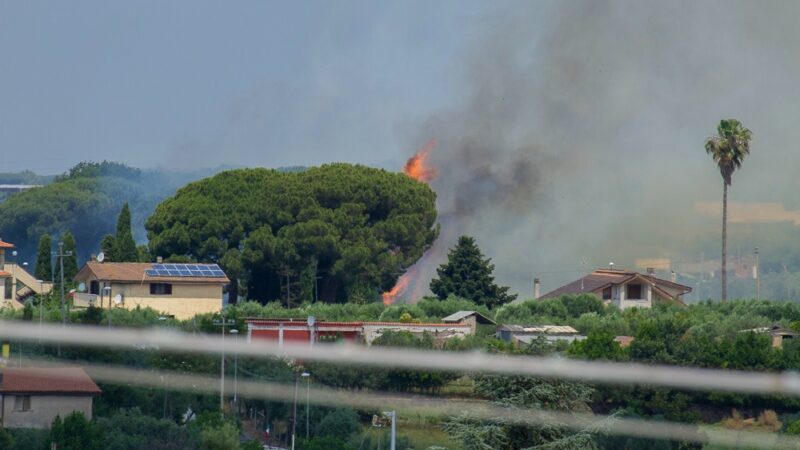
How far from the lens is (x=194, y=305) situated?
176 ft

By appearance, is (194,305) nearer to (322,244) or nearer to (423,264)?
(322,244)

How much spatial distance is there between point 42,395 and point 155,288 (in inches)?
822

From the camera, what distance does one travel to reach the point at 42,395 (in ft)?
106

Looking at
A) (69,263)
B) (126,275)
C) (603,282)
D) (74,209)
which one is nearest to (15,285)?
(69,263)

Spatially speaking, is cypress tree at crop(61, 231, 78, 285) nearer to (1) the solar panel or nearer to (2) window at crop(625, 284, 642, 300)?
(1) the solar panel

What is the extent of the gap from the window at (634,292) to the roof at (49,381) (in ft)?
102

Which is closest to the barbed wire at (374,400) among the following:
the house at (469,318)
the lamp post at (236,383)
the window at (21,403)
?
the lamp post at (236,383)

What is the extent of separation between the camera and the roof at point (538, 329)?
46.8m

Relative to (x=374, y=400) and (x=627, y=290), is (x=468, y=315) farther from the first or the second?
(x=374, y=400)

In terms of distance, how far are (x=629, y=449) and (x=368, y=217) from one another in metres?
31.5

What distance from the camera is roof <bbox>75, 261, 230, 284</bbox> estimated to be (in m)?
53.1

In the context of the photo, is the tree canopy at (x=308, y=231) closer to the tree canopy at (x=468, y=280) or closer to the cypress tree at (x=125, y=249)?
the cypress tree at (x=125, y=249)

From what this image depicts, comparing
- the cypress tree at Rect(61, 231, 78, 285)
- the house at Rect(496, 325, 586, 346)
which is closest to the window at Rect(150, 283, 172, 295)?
the cypress tree at Rect(61, 231, 78, 285)

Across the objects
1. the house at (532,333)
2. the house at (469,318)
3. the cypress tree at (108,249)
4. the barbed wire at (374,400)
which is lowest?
the barbed wire at (374,400)
